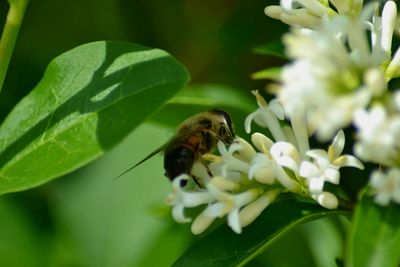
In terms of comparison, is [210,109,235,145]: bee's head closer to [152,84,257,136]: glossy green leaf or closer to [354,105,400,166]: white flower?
[152,84,257,136]: glossy green leaf

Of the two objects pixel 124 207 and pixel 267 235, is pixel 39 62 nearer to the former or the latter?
pixel 124 207

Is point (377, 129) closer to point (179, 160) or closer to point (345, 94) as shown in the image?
point (345, 94)

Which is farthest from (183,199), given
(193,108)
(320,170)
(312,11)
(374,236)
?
(193,108)

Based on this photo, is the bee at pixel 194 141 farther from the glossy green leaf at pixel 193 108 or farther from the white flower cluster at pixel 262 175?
the glossy green leaf at pixel 193 108

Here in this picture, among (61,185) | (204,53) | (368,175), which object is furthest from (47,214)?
(368,175)

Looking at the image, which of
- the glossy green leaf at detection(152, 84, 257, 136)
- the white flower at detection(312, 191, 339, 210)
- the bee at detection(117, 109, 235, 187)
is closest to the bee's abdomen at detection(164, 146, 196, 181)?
the bee at detection(117, 109, 235, 187)

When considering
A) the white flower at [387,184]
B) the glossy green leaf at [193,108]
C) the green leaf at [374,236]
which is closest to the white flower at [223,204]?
the green leaf at [374,236]
